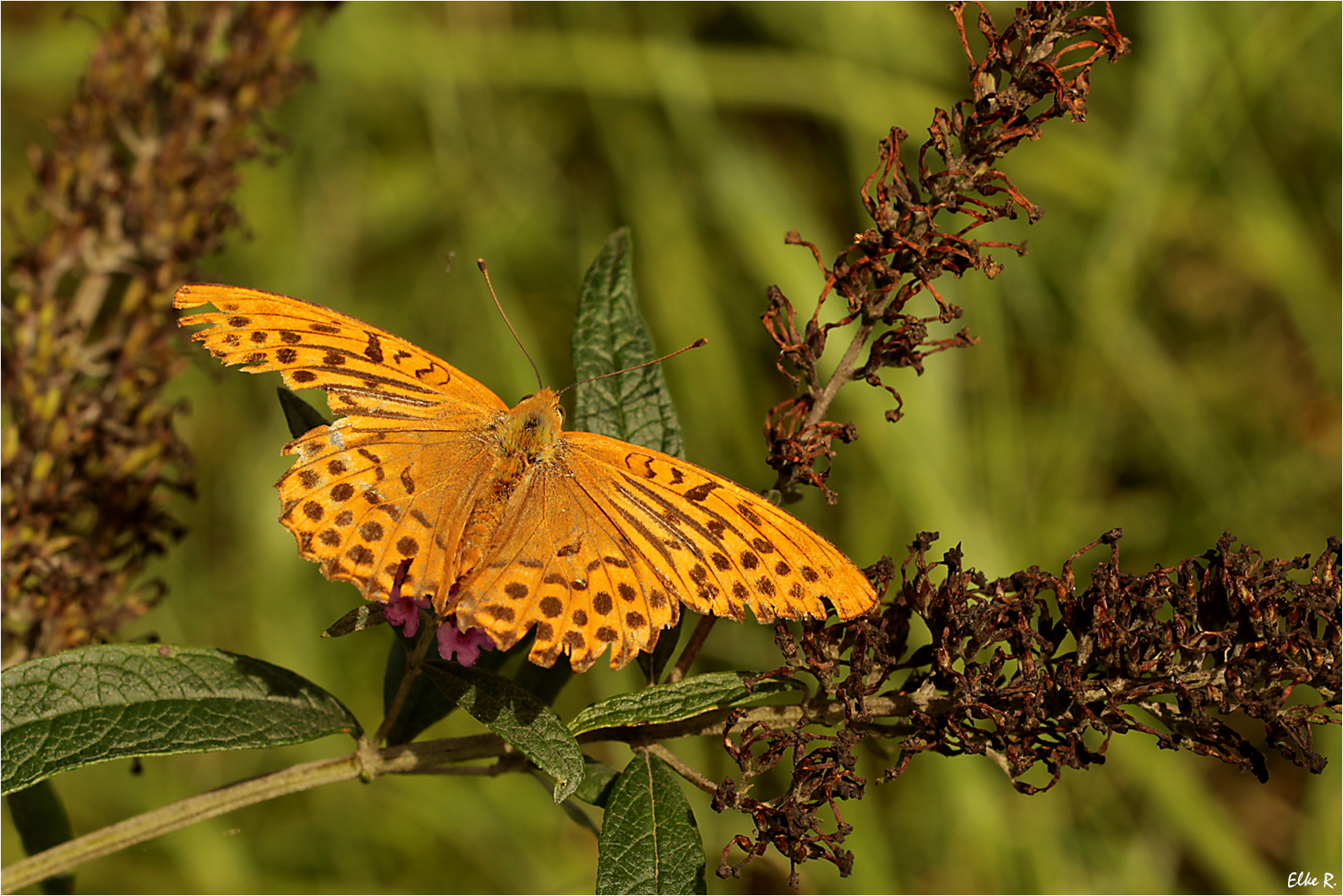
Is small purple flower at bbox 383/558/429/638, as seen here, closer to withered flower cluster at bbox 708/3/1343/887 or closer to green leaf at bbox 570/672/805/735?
green leaf at bbox 570/672/805/735

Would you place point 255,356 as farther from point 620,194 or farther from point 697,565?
point 620,194

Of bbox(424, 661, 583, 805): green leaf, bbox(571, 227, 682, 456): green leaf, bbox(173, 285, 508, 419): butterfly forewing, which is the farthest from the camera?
bbox(571, 227, 682, 456): green leaf

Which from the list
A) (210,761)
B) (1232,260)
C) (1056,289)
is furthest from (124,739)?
(1232,260)

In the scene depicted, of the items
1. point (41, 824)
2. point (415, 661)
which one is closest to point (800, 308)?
point (415, 661)

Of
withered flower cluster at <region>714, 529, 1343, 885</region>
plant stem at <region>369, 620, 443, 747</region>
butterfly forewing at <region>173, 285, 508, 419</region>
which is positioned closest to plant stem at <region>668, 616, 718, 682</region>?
withered flower cluster at <region>714, 529, 1343, 885</region>

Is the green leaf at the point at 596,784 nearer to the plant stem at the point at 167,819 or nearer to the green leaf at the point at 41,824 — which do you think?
the plant stem at the point at 167,819

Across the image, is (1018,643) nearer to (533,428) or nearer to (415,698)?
(533,428)

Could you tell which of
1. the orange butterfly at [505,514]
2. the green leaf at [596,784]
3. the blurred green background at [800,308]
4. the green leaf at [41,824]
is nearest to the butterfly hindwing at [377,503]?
the orange butterfly at [505,514]
